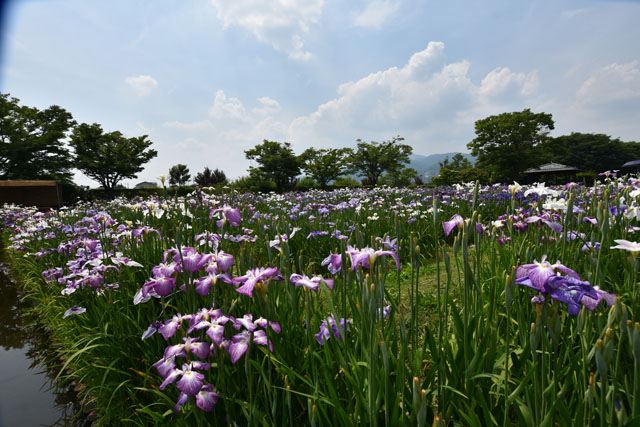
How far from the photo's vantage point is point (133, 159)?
123 feet

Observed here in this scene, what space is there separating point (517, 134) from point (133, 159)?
46.3 m

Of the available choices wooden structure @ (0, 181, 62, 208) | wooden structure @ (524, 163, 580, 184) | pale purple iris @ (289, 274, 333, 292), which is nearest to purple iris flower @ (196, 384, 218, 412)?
pale purple iris @ (289, 274, 333, 292)

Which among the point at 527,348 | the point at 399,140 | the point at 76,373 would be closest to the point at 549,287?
the point at 527,348

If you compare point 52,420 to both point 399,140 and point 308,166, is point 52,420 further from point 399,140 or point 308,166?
point 399,140

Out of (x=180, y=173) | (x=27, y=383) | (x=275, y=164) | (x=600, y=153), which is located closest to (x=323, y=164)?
(x=275, y=164)

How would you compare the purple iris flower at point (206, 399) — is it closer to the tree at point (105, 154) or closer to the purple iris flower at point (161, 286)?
the purple iris flower at point (161, 286)

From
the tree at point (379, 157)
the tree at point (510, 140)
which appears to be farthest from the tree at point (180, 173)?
the tree at point (510, 140)

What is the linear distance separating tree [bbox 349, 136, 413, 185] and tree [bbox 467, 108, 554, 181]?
38.9 ft

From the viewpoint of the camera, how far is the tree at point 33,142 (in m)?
30.2

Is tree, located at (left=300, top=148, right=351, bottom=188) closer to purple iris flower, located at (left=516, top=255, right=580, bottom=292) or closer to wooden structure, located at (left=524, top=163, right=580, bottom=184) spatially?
wooden structure, located at (left=524, top=163, right=580, bottom=184)

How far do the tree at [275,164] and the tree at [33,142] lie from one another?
68.0 feet

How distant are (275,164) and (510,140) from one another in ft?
95.5

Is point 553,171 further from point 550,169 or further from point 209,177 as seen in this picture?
point 209,177

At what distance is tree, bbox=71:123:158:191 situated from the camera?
35.0 meters
